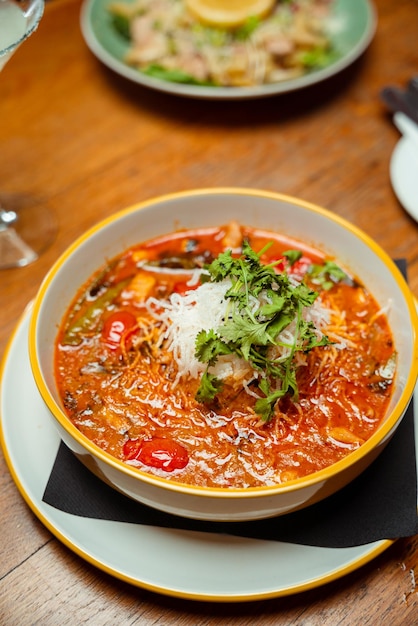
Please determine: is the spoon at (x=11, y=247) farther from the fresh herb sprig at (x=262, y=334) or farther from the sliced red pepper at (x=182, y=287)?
the fresh herb sprig at (x=262, y=334)

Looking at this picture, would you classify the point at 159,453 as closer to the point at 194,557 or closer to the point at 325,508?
the point at 194,557

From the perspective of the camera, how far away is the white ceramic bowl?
1474 millimetres

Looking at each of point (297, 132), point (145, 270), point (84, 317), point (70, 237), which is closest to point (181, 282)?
point (145, 270)

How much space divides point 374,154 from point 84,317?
60.6 inches

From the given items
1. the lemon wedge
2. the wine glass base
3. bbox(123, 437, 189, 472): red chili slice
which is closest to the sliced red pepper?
bbox(123, 437, 189, 472): red chili slice

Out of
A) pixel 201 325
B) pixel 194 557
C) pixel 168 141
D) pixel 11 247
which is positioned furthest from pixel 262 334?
pixel 168 141

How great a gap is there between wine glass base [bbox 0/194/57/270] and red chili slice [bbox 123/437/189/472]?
1.06 m

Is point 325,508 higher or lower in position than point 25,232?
lower

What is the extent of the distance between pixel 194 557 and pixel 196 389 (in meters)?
0.46

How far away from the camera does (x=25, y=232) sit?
8.60ft

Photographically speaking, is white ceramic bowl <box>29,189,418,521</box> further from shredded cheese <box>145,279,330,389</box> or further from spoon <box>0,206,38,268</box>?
spoon <box>0,206,38,268</box>

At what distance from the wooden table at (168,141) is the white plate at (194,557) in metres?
0.26

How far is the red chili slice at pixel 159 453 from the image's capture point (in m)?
1.68

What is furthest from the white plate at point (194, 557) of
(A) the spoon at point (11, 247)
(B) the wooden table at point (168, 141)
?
(A) the spoon at point (11, 247)
